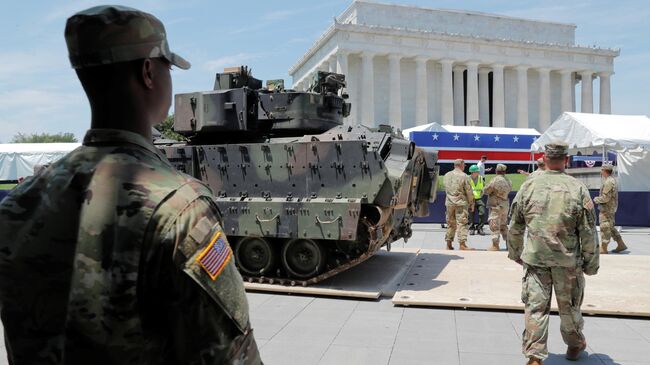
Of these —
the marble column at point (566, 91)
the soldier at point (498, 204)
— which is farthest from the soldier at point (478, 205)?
the marble column at point (566, 91)

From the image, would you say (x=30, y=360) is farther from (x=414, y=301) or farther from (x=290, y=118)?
(x=290, y=118)

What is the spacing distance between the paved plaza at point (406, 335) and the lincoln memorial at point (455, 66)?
1556 inches

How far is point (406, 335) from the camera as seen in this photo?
6082 millimetres

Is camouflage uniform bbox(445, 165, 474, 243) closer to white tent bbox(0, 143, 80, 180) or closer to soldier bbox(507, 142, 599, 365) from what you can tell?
soldier bbox(507, 142, 599, 365)

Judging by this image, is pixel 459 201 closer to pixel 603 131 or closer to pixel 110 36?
pixel 603 131

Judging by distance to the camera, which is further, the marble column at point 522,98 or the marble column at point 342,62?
the marble column at point 522,98

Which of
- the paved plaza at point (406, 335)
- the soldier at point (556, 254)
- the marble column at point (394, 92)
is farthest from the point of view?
the marble column at point (394, 92)

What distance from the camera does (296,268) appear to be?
8812 millimetres

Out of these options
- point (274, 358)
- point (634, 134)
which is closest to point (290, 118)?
point (274, 358)

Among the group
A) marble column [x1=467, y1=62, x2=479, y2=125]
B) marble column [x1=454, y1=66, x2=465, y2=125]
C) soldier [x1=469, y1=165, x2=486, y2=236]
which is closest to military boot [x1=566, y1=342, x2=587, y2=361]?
soldier [x1=469, y1=165, x2=486, y2=236]

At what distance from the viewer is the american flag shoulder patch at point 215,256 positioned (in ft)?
4.63

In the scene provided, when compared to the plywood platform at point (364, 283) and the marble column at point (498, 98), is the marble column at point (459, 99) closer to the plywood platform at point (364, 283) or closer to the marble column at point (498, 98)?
the marble column at point (498, 98)

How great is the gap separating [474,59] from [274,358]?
48.6m

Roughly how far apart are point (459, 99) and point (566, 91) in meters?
10.2
